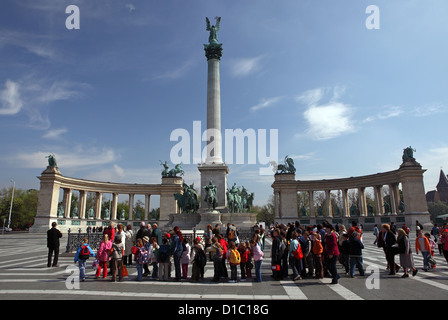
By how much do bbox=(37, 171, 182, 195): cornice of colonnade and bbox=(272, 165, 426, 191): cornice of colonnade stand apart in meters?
27.3

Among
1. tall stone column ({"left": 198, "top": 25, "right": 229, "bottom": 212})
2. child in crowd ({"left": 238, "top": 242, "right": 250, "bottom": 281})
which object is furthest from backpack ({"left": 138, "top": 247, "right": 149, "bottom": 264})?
tall stone column ({"left": 198, "top": 25, "right": 229, "bottom": 212})

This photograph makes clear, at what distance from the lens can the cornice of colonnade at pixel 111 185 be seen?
214 ft

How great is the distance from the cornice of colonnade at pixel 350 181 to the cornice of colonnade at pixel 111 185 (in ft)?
89.7

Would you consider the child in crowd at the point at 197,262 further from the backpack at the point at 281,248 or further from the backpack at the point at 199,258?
the backpack at the point at 281,248

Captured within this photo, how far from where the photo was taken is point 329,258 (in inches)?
421

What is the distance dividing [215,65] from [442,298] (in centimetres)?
3791

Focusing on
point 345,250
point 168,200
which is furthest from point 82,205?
point 345,250

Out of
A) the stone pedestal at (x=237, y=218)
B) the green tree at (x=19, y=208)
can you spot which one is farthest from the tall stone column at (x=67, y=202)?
the stone pedestal at (x=237, y=218)

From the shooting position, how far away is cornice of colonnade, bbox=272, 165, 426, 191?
2215 inches

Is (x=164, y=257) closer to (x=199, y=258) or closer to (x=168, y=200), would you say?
(x=199, y=258)

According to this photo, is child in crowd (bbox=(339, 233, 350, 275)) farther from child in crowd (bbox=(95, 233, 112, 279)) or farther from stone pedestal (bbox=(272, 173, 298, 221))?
stone pedestal (bbox=(272, 173, 298, 221))

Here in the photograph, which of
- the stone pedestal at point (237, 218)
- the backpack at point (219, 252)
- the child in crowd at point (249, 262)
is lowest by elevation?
the child in crowd at point (249, 262)
